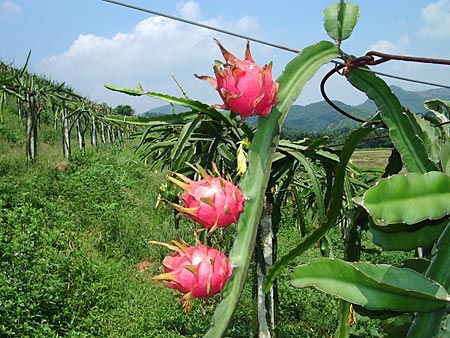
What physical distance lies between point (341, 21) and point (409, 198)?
25 centimetres

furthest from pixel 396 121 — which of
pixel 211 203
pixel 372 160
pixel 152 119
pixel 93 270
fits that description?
pixel 372 160

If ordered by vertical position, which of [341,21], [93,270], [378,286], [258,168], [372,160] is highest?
[372,160]

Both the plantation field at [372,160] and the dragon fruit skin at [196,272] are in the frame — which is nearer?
the dragon fruit skin at [196,272]

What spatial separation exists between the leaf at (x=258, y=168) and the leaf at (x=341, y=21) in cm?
3

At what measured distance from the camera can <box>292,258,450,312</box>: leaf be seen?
46cm

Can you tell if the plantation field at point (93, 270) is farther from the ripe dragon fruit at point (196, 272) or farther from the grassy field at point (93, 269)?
the ripe dragon fruit at point (196, 272)

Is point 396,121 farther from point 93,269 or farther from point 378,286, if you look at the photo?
point 93,269

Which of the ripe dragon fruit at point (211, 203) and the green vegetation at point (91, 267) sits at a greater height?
the ripe dragon fruit at point (211, 203)

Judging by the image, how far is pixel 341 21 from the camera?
607 mm

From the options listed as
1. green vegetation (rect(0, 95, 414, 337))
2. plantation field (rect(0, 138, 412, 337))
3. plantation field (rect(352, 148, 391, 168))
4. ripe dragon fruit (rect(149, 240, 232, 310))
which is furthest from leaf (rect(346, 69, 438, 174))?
plantation field (rect(352, 148, 391, 168))

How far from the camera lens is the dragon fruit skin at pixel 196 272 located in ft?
1.23

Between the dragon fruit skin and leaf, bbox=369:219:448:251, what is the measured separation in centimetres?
25

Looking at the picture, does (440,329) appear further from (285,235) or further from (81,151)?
(81,151)

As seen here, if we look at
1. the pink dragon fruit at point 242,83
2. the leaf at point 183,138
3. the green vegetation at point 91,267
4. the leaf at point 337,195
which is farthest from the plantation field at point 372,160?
the pink dragon fruit at point 242,83
